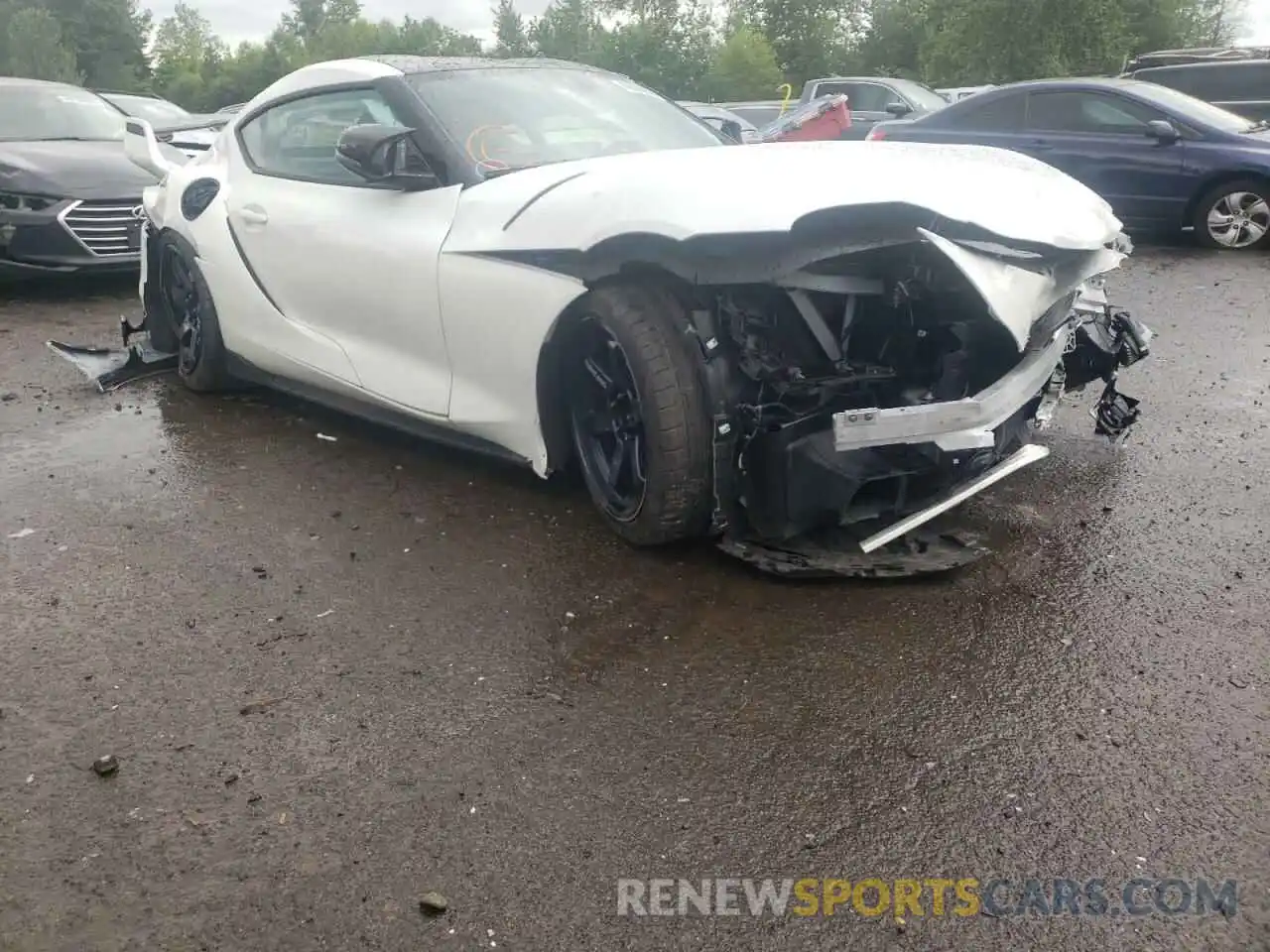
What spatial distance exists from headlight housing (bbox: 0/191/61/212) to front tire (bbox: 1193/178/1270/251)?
29.0 feet

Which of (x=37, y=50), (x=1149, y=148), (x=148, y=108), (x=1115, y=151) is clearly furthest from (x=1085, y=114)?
(x=37, y=50)

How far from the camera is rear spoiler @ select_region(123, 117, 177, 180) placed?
574 cm

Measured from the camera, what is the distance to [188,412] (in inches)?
214

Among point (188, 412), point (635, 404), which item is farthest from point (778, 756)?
point (188, 412)

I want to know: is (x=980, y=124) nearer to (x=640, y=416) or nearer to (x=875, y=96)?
(x=875, y=96)

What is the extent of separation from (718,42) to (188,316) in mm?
54129

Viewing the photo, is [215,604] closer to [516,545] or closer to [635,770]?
[516,545]

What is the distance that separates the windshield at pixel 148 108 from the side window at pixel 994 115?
9140mm

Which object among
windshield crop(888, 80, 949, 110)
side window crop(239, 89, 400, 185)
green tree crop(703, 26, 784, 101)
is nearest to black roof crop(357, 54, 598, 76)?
side window crop(239, 89, 400, 185)

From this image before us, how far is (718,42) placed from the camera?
55.2m

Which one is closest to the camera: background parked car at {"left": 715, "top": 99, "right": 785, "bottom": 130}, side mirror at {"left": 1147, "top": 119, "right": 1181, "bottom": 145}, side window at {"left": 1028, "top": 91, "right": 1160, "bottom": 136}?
side mirror at {"left": 1147, "top": 119, "right": 1181, "bottom": 145}

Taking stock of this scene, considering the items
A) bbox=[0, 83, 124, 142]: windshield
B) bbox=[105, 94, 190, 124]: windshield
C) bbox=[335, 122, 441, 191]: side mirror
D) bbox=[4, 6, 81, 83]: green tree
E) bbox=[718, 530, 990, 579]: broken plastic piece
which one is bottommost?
bbox=[718, 530, 990, 579]: broken plastic piece

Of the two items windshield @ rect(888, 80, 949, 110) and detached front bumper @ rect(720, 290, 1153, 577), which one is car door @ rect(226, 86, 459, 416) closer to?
detached front bumper @ rect(720, 290, 1153, 577)

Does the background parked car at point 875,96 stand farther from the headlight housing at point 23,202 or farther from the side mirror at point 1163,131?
the headlight housing at point 23,202
